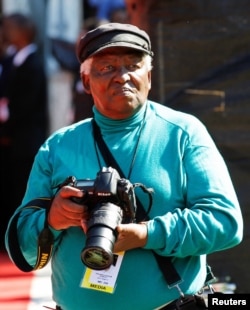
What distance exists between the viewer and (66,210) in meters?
3.47

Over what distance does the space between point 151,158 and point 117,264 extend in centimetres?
40

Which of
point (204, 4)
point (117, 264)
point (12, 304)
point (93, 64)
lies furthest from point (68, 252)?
point (12, 304)

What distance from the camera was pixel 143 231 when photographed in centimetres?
348

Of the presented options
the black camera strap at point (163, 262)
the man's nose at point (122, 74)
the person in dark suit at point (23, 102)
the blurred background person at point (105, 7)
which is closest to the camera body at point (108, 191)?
the black camera strap at point (163, 262)

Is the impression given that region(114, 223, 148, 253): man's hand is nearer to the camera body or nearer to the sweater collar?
the camera body

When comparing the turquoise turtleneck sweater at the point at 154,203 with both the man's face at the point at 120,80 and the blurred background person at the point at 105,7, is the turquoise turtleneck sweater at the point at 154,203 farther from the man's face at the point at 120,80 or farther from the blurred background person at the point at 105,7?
the blurred background person at the point at 105,7

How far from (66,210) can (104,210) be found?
0.52ft

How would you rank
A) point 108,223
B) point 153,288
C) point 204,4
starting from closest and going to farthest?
point 108,223 < point 153,288 < point 204,4

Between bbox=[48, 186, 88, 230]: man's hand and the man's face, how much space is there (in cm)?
42

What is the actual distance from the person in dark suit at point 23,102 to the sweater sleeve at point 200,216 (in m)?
6.07

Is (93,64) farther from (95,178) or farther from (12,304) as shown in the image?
(12,304)

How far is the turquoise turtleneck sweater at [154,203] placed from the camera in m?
3.53

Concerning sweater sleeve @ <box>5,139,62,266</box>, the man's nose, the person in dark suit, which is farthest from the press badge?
the person in dark suit

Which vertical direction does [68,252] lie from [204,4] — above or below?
below
